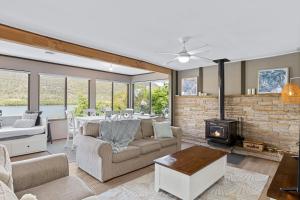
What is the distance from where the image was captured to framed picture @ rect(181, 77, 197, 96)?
575cm

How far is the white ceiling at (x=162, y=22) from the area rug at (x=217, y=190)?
2411mm

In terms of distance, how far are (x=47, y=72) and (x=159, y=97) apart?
3.97m

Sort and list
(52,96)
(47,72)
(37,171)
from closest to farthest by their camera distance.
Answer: (37,171) → (47,72) → (52,96)

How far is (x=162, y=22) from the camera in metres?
2.51

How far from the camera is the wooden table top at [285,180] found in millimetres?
1389

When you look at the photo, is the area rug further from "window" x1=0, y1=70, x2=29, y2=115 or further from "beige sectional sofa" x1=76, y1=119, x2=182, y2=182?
"window" x1=0, y1=70, x2=29, y2=115

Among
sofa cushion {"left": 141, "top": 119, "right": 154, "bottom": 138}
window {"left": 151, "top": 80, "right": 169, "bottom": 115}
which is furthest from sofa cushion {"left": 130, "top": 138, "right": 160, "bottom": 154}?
window {"left": 151, "top": 80, "right": 169, "bottom": 115}

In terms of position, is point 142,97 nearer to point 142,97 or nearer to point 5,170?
point 142,97

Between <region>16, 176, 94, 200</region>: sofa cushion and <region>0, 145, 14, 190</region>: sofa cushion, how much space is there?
0.89 feet

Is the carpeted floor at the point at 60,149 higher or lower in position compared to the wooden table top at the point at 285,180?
lower

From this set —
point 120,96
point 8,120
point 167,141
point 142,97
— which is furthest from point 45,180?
point 120,96

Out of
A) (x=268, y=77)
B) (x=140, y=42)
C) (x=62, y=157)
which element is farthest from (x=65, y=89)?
(x=268, y=77)

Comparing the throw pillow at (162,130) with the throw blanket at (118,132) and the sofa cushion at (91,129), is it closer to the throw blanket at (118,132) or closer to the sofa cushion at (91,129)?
the throw blanket at (118,132)

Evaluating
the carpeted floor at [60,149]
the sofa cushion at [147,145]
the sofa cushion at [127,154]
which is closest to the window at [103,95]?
the carpeted floor at [60,149]
